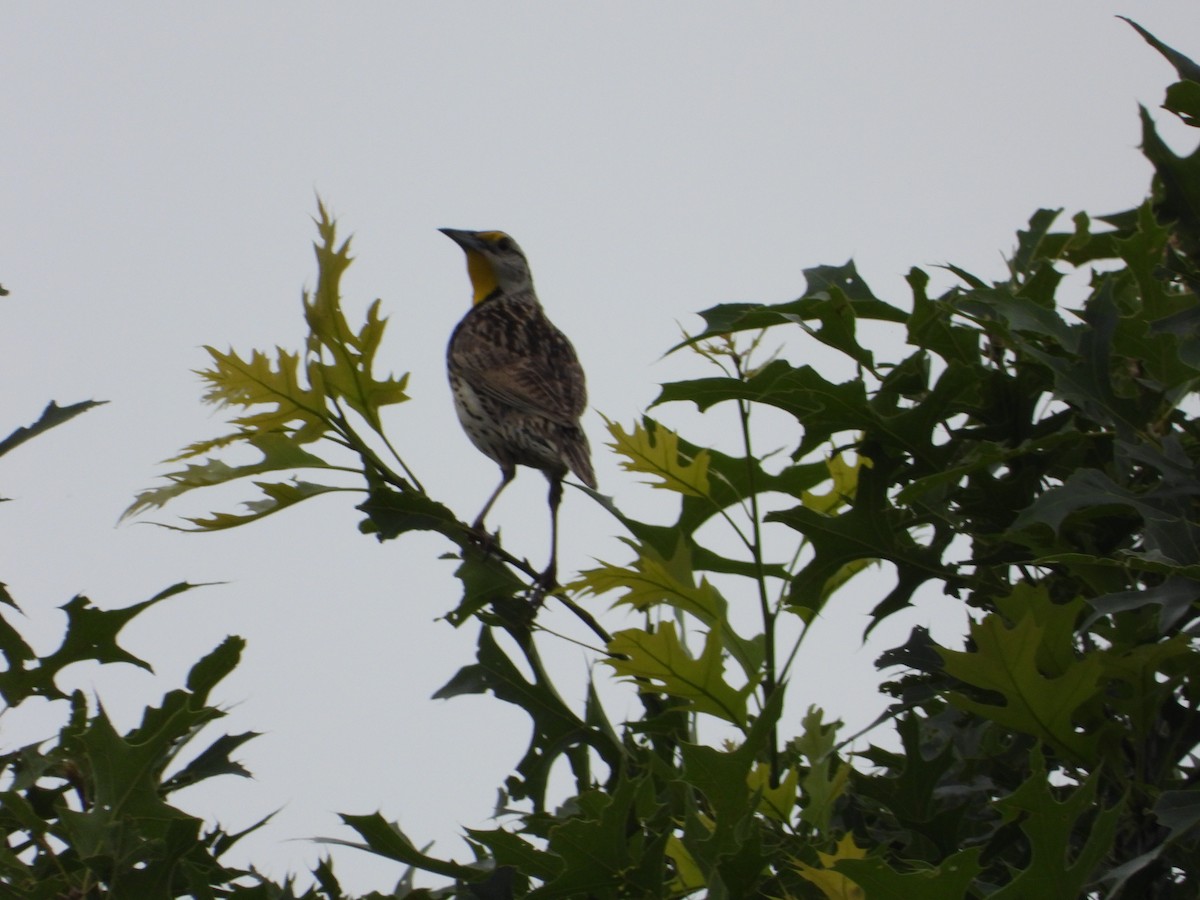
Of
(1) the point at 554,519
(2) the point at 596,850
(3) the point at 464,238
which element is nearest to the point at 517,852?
(2) the point at 596,850

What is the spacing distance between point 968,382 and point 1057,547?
1.28 ft

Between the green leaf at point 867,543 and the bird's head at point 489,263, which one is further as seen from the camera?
the bird's head at point 489,263

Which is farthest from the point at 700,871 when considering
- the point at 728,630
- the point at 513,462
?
the point at 513,462

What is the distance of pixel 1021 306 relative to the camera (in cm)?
283

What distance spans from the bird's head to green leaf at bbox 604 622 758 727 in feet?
16.4

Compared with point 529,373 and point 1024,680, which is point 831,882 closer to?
point 1024,680

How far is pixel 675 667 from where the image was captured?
275 centimetres

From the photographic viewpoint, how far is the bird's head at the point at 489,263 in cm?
768

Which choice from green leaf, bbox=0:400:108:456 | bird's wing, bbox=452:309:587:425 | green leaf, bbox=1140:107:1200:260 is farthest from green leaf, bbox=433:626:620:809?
bird's wing, bbox=452:309:587:425

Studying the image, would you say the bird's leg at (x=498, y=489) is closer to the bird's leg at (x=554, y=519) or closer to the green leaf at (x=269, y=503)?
the bird's leg at (x=554, y=519)

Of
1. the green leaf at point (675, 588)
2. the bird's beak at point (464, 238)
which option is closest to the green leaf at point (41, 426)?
the green leaf at point (675, 588)

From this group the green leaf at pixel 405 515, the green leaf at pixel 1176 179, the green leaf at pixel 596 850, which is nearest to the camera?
the green leaf at pixel 596 850

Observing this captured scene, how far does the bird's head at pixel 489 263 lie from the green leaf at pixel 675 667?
5.01m

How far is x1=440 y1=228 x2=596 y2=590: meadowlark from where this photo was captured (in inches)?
229
